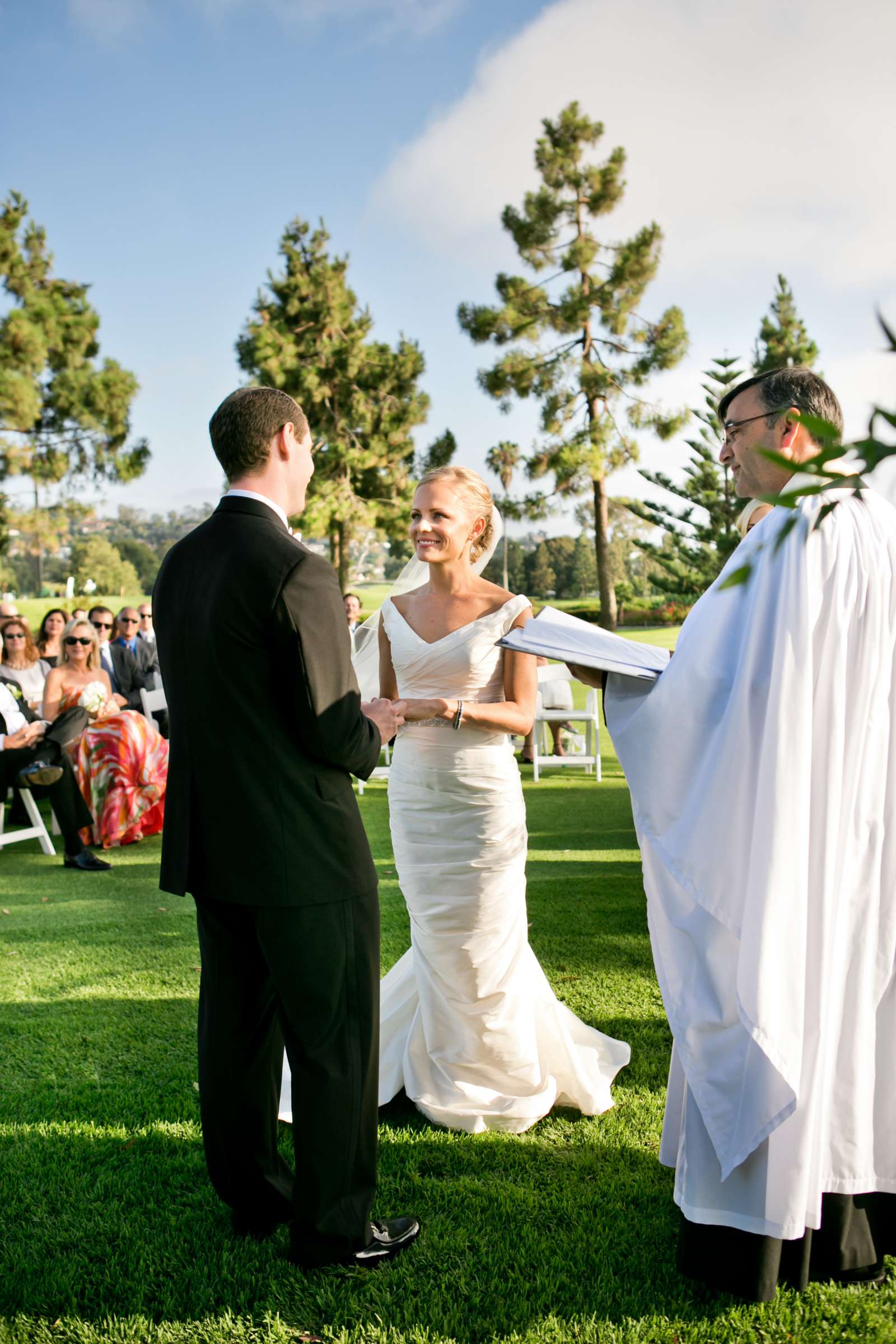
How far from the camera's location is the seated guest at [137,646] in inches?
520

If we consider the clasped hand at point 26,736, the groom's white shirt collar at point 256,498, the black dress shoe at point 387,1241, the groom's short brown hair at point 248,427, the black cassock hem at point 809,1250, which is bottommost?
the black dress shoe at point 387,1241

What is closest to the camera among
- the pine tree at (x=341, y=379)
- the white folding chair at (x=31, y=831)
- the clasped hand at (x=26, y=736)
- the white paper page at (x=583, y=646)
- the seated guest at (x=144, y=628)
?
the white paper page at (x=583, y=646)

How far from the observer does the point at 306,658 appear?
2.34 metres

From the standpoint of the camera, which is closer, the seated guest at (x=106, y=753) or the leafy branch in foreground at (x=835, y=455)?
the leafy branch in foreground at (x=835, y=455)

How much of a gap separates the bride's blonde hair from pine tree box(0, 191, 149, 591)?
72.9ft

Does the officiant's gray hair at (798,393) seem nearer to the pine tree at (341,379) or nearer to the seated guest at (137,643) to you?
the seated guest at (137,643)

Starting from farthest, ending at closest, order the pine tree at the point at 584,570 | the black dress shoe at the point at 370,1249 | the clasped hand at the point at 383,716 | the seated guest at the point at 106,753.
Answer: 1. the pine tree at the point at 584,570
2. the seated guest at the point at 106,753
3. the clasped hand at the point at 383,716
4. the black dress shoe at the point at 370,1249

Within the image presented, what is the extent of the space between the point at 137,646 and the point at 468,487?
1223 centimetres

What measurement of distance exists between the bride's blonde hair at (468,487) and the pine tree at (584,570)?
54.4 m

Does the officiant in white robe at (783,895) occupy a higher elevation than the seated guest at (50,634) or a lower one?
lower

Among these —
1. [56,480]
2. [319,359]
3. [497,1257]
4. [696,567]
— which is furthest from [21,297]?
[497,1257]

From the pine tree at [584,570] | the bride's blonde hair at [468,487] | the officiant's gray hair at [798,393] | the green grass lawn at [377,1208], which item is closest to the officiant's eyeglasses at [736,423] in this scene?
the officiant's gray hair at [798,393]

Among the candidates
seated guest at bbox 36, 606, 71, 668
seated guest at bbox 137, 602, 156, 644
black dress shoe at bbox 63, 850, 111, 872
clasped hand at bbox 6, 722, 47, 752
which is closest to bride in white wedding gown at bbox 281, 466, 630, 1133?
black dress shoe at bbox 63, 850, 111, 872

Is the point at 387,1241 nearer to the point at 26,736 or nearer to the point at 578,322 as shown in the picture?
the point at 26,736
